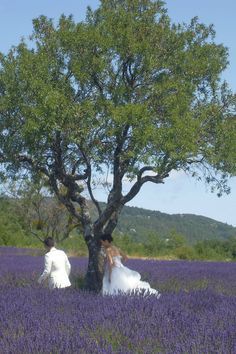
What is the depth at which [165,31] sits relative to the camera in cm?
1106

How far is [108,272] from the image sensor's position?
969 centimetres

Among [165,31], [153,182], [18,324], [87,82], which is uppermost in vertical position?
[165,31]

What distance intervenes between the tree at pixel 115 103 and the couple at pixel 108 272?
4.82 ft

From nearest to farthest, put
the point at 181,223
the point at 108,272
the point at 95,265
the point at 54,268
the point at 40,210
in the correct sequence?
the point at 108,272, the point at 54,268, the point at 95,265, the point at 40,210, the point at 181,223

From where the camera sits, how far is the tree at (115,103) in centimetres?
1029

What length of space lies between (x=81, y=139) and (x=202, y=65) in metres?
2.38

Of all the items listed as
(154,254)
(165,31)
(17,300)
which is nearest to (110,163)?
(165,31)

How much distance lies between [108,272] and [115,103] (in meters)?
2.76

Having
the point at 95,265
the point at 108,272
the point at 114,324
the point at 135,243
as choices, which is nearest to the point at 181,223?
the point at 135,243

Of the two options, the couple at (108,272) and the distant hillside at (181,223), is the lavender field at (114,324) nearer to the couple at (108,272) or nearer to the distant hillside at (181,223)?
the couple at (108,272)

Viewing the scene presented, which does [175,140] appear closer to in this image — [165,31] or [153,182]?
[153,182]

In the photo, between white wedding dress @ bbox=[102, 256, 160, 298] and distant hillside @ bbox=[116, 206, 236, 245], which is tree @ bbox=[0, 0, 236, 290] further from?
distant hillside @ bbox=[116, 206, 236, 245]

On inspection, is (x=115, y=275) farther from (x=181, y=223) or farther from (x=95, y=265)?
(x=181, y=223)

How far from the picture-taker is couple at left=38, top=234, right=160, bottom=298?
9.48 meters
